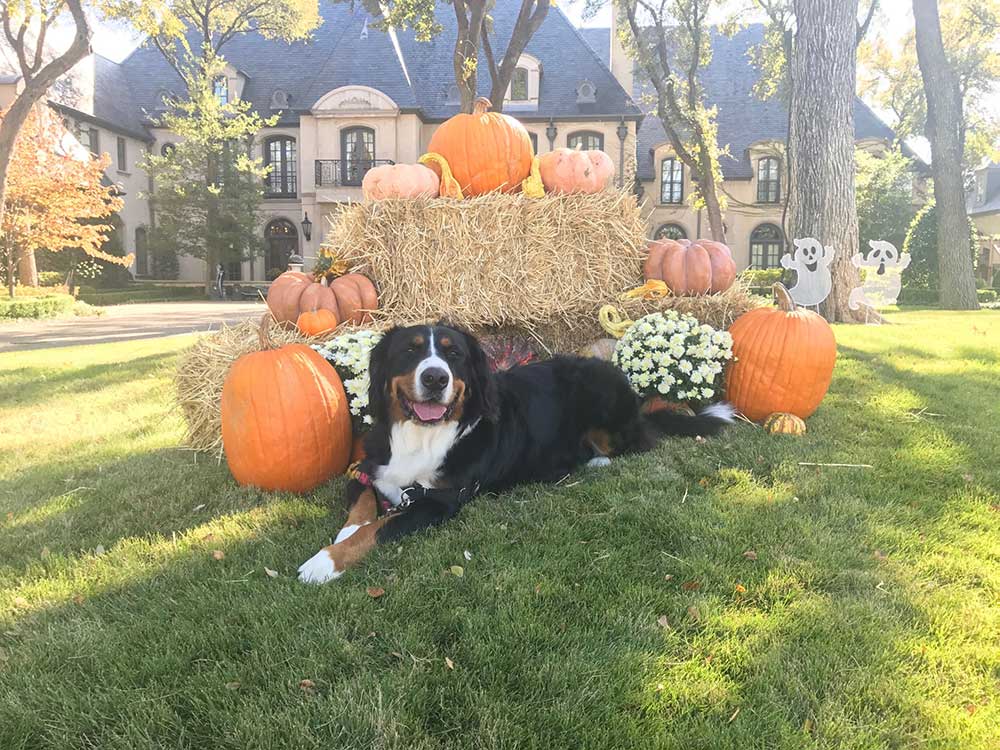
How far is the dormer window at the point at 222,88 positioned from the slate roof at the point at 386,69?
0.95m

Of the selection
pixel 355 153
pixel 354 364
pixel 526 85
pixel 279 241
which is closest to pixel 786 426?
pixel 354 364

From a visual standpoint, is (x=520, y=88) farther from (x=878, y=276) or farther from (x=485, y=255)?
(x=485, y=255)

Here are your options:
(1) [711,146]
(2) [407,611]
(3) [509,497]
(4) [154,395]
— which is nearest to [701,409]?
(3) [509,497]

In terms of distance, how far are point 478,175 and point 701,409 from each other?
8.73ft

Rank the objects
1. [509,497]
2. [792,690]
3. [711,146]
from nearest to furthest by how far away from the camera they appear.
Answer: [792,690]
[509,497]
[711,146]

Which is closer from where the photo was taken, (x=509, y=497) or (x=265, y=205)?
(x=509, y=497)

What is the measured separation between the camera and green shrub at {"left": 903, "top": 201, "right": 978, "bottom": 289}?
58.7 feet

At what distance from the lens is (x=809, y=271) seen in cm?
793

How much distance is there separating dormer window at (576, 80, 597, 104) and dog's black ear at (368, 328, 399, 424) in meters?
27.5

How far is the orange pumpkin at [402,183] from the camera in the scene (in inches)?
195

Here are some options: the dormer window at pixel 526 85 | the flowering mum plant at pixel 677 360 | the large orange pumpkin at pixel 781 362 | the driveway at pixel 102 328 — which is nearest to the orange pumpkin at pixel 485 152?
the flowering mum plant at pixel 677 360

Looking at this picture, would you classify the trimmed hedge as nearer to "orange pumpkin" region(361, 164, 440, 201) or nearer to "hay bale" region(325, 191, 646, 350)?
"hay bale" region(325, 191, 646, 350)

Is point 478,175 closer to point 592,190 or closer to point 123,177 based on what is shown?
point 592,190

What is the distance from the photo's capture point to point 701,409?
451 cm
